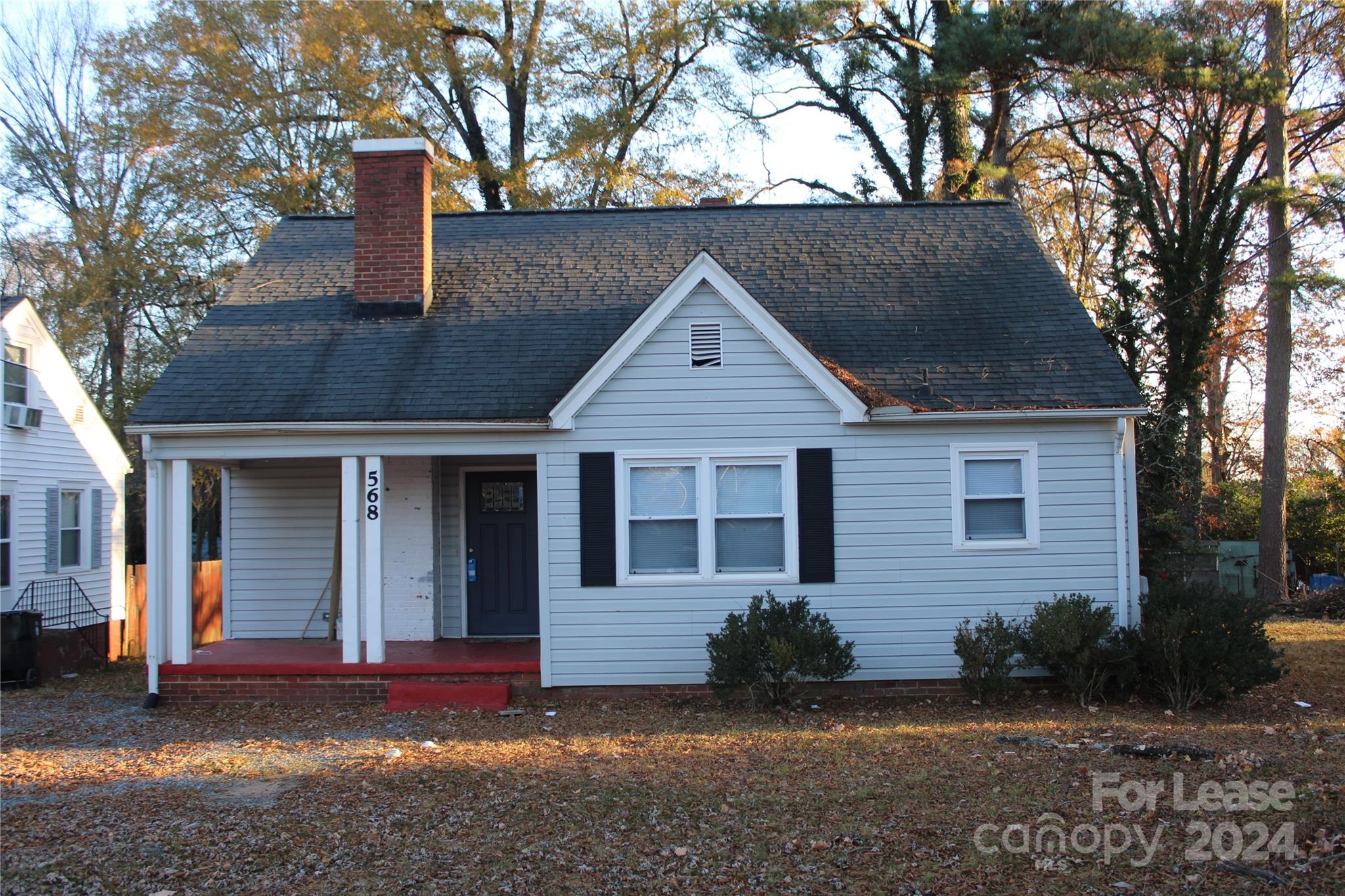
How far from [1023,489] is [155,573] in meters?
8.94

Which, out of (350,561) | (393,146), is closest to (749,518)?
(350,561)

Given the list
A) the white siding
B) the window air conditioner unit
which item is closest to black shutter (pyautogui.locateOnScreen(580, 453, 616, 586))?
the white siding

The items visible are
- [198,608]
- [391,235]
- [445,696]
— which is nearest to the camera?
[445,696]

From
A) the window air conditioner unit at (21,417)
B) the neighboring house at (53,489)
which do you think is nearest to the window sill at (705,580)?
the neighboring house at (53,489)

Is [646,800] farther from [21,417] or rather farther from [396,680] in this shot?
[21,417]

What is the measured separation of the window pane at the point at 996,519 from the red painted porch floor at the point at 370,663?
Result: 15.2ft

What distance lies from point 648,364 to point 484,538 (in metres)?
3.33

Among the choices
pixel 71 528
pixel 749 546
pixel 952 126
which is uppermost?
pixel 952 126

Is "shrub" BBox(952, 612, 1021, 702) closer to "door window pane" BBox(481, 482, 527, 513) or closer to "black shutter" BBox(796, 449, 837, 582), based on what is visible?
"black shutter" BBox(796, 449, 837, 582)

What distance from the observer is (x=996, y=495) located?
1045 centimetres

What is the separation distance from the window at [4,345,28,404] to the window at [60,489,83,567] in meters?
1.88

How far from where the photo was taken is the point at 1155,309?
803 inches

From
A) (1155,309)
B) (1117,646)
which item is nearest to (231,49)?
(1155,309)

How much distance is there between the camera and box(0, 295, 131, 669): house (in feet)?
50.3
